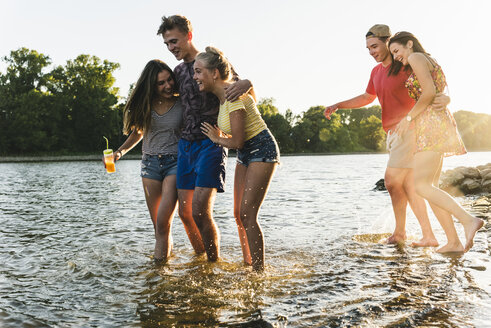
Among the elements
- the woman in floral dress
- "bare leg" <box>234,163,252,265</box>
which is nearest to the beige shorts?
the woman in floral dress

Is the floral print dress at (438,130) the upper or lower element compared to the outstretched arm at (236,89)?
lower

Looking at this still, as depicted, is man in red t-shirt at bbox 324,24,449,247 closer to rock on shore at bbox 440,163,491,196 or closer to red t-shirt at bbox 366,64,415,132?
red t-shirt at bbox 366,64,415,132

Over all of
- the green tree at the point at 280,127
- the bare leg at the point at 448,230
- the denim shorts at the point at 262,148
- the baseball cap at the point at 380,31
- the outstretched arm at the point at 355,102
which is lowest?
the bare leg at the point at 448,230

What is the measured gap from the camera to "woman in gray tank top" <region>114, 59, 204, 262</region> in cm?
462

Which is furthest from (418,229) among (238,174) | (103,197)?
(103,197)

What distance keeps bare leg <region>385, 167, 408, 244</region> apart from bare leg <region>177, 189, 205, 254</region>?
2205mm

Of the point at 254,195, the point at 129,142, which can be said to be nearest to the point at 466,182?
the point at 254,195

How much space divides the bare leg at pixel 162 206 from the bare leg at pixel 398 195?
8.04ft

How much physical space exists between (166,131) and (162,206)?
0.74 meters

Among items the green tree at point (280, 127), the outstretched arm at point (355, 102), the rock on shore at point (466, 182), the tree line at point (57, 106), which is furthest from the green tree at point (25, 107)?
the outstretched arm at point (355, 102)

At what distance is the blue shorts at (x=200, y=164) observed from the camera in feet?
14.2

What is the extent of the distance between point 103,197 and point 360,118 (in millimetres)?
124170

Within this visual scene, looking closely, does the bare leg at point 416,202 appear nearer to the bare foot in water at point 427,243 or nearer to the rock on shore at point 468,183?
the bare foot in water at point 427,243

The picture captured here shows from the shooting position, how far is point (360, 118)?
13162 centimetres
